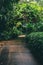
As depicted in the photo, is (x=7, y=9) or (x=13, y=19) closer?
(x=7, y=9)

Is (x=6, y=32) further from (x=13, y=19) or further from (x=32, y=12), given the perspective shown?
(x=32, y=12)

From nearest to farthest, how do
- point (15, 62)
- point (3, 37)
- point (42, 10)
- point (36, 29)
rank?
point (15, 62)
point (3, 37)
point (36, 29)
point (42, 10)

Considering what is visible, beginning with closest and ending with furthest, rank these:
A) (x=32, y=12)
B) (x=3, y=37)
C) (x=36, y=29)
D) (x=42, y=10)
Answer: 1. (x=3, y=37)
2. (x=36, y=29)
3. (x=32, y=12)
4. (x=42, y=10)

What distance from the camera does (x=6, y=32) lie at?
16.9 meters

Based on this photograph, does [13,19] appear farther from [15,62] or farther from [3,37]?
[15,62]

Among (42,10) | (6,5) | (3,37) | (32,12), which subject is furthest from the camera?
(42,10)

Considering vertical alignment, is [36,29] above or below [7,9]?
below

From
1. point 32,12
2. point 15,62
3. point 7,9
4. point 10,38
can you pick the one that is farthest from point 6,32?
point 15,62

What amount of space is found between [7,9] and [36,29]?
3134 mm

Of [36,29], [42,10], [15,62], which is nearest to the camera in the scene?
[15,62]

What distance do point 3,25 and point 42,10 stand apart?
20.1ft

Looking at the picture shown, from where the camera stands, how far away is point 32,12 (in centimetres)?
2006

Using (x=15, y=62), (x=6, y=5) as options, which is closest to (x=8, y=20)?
(x=6, y=5)

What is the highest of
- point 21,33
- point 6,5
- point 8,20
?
point 6,5
